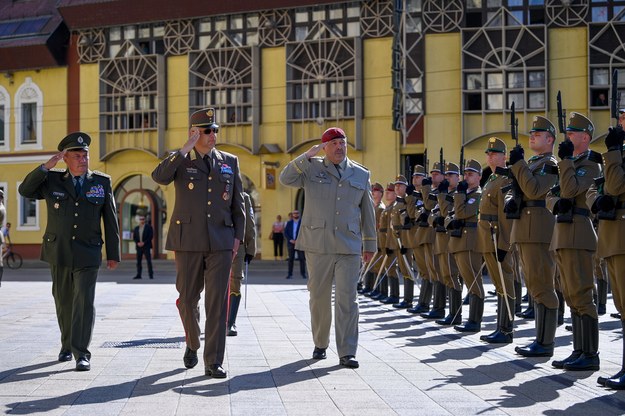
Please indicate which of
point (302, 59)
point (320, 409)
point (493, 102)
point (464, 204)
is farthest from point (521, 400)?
point (302, 59)

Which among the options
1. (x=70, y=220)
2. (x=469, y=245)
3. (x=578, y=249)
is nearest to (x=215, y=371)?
(x=70, y=220)

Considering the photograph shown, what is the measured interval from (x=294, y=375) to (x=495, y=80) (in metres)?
29.1

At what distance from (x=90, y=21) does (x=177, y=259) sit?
3540 centimetres

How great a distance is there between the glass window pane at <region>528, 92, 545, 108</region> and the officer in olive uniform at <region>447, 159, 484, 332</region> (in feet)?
76.0

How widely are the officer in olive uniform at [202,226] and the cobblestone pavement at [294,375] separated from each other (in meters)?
0.60

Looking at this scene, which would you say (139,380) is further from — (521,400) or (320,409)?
(521,400)

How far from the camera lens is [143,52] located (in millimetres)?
42094

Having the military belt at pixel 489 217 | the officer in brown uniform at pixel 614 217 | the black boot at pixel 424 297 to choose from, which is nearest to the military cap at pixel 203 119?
the officer in brown uniform at pixel 614 217

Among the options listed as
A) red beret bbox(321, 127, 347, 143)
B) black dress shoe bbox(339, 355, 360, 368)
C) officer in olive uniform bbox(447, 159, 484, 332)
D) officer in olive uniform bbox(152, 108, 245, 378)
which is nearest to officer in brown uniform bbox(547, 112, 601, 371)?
black dress shoe bbox(339, 355, 360, 368)

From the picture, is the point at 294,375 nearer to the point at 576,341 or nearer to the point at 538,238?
the point at 576,341

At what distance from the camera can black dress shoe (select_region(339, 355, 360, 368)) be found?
959cm

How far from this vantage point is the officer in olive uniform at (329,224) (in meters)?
10.3

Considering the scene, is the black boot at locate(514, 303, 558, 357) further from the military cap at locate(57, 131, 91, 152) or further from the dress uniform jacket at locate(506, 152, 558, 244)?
the military cap at locate(57, 131, 91, 152)

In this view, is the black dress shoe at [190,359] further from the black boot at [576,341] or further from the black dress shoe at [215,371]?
the black boot at [576,341]
